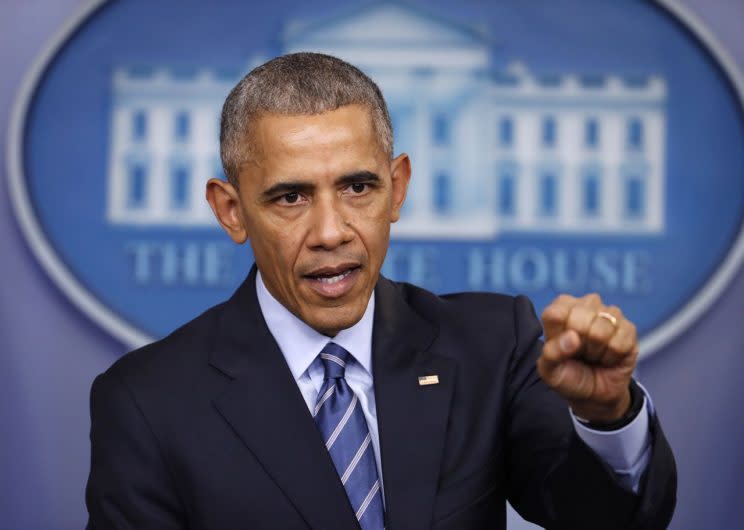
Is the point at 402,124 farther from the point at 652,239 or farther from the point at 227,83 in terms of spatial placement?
the point at 652,239

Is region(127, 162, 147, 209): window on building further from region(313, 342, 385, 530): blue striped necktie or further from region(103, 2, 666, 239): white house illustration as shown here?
region(313, 342, 385, 530): blue striped necktie

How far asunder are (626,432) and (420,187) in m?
1.55

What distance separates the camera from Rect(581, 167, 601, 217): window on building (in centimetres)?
298

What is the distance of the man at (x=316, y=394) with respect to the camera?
5.67ft

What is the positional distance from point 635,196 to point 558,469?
1.49 metres

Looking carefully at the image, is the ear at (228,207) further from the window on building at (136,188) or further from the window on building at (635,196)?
the window on building at (635,196)

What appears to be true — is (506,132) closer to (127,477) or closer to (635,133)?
(635,133)

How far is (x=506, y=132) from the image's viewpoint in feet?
9.78

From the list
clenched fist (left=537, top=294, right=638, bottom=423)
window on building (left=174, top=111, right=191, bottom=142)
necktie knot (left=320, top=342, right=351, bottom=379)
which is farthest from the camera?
window on building (left=174, top=111, right=191, bottom=142)

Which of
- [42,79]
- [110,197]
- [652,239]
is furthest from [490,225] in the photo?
[42,79]

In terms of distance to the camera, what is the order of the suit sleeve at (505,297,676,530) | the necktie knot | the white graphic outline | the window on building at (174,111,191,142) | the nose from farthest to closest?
the window on building at (174,111,191,142), the white graphic outline, the necktie knot, the nose, the suit sleeve at (505,297,676,530)

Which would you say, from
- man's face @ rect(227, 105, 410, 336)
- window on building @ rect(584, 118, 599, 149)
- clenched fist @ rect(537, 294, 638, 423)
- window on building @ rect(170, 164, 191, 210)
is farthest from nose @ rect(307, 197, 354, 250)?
window on building @ rect(584, 118, 599, 149)

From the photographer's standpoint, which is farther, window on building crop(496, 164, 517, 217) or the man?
window on building crop(496, 164, 517, 217)

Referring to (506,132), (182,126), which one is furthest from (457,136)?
(182,126)
